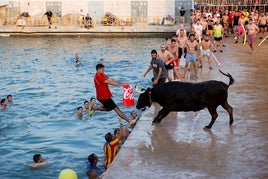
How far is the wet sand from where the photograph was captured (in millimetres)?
10305

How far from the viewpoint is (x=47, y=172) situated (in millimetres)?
13922

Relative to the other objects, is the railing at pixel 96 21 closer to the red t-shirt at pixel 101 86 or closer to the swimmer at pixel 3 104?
the swimmer at pixel 3 104

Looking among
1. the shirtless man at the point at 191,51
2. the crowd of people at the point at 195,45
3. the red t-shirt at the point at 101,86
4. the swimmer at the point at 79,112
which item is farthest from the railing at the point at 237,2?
the red t-shirt at the point at 101,86

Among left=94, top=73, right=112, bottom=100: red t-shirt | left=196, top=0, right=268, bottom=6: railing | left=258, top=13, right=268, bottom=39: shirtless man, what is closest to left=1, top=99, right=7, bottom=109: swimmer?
left=94, top=73, right=112, bottom=100: red t-shirt

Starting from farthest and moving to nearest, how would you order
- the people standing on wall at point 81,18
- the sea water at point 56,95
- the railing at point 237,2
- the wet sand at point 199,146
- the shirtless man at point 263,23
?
the people standing on wall at point 81,18
the railing at point 237,2
the shirtless man at point 263,23
the sea water at point 56,95
the wet sand at point 199,146

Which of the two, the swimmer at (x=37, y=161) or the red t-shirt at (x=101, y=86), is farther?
the swimmer at (x=37, y=161)

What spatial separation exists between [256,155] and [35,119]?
429 inches

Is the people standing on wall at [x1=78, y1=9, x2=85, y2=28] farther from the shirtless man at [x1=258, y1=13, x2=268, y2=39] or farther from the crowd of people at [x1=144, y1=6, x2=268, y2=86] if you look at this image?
the shirtless man at [x1=258, y1=13, x2=268, y2=39]

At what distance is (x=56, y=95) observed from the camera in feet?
81.5

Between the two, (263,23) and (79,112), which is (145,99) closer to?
(79,112)

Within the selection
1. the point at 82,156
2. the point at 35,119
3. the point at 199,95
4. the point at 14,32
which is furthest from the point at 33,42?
the point at 199,95

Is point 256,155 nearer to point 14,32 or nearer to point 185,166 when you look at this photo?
point 185,166

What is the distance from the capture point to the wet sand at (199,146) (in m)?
10.3

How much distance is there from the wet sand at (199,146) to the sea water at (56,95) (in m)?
2.11
